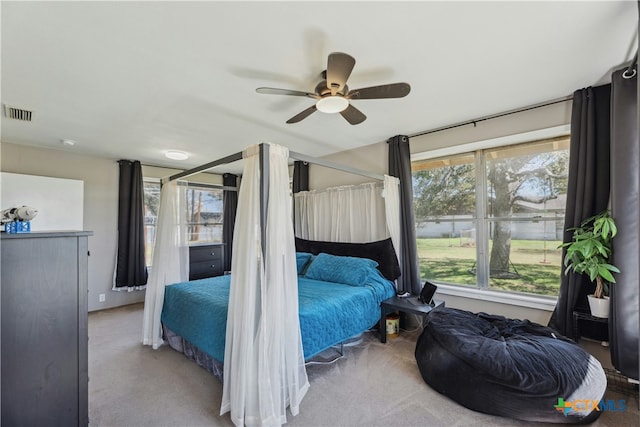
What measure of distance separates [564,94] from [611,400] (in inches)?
96.5

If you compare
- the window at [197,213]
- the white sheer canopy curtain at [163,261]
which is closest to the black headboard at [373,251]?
the white sheer canopy curtain at [163,261]

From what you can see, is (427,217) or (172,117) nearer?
(172,117)

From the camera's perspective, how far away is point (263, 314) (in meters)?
1.85

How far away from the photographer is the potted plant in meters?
2.06

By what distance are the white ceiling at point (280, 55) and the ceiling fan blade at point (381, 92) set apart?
20 centimetres

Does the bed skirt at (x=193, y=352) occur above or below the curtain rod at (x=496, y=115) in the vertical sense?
below

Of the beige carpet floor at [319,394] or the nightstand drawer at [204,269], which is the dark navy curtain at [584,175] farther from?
the nightstand drawer at [204,269]

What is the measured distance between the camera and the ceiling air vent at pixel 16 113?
257 cm

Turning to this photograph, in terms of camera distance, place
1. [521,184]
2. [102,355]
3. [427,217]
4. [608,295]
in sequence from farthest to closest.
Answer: [427,217] < [521,184] < [102,355] < [608,295]

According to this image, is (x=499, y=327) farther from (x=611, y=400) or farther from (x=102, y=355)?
(x=102, y=355)

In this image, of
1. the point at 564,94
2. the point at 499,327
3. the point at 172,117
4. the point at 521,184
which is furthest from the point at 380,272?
the point at 172,117

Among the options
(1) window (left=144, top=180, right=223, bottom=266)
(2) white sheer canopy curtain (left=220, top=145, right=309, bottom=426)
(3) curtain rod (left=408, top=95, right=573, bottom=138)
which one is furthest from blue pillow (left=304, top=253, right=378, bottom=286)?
(1) window (left=144, top=180, right=223, bottom=266)

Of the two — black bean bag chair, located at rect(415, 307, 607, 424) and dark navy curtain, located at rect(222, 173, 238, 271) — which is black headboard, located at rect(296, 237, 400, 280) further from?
dark navy curtain, located at rect(222, 173, 238, 271)

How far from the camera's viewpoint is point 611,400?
6.75ft
